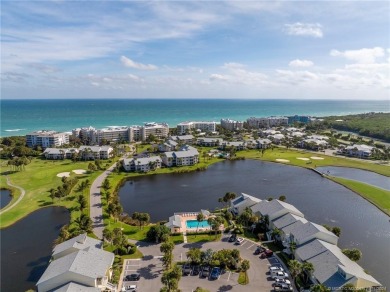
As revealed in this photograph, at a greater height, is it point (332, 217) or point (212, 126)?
point (212, 126)

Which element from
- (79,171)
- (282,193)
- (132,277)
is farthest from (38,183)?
(282,193)

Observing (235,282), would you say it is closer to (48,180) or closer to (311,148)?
(48,180)

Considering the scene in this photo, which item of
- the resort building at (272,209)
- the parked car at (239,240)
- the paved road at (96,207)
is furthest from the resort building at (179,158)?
the parked car at (239,240)

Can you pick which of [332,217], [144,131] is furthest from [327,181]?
[144,131]

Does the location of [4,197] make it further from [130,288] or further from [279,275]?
[279,275]

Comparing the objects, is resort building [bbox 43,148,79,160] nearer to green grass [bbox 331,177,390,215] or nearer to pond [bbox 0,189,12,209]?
pond [bbox 0,189,12,209]

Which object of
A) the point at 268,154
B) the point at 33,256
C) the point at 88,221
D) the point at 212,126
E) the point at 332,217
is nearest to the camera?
the point at 33,256

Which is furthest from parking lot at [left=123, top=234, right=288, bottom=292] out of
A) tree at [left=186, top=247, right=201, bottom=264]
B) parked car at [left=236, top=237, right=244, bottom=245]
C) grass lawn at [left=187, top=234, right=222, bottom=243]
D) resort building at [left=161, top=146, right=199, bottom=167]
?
resort building at [left=161, top=146, right=199, bottom=167]
